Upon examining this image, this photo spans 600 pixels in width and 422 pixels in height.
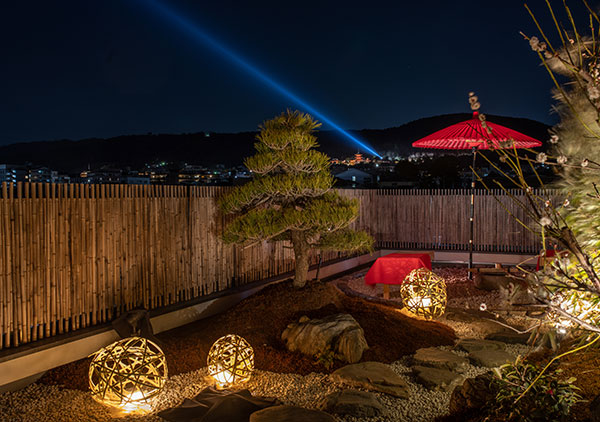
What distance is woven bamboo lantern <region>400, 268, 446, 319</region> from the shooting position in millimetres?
5539

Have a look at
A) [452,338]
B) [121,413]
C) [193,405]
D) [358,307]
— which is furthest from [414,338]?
[121,413]

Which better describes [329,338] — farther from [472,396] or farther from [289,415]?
[472,396]

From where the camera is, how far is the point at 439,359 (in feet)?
13.0

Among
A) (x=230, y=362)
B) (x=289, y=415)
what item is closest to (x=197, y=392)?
(x=230, y=362)

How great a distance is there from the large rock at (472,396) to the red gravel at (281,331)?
1.38 m

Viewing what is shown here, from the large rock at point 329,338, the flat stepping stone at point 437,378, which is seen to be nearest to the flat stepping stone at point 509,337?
the flat stepping stone at point 437,378

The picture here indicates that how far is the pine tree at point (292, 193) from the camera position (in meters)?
5.23

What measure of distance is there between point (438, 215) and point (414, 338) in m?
7.19

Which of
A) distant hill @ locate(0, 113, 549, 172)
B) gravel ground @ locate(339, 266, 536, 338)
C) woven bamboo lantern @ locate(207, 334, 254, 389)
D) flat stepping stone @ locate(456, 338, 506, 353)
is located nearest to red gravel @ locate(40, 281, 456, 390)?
flat stepping stone @ locate(456, 338, 506, 353)

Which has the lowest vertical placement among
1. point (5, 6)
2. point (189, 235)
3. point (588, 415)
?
point (588, 415)

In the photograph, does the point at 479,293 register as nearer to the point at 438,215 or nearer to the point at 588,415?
the point at 438,215

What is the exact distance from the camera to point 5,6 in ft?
51.4

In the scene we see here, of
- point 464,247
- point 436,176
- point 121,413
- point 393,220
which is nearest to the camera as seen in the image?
point 121,413

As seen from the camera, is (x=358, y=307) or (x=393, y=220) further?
(x=393, y=220)
